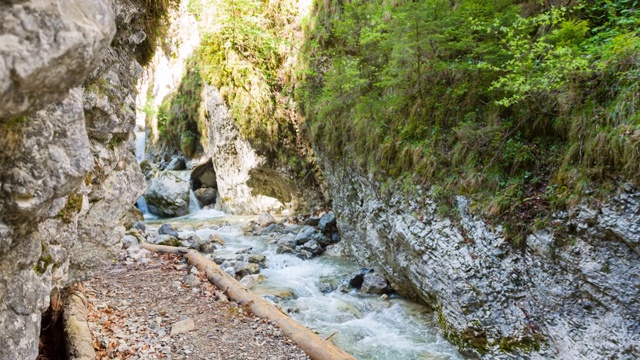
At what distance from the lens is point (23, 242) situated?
258cm

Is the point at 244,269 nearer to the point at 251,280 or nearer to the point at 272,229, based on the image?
the point at 251,280

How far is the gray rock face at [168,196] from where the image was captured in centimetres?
1962

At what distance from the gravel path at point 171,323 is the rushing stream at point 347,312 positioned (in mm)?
1468

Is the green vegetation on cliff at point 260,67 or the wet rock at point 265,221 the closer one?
the wet rock at point 265,221

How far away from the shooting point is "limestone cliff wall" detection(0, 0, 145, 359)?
167cm

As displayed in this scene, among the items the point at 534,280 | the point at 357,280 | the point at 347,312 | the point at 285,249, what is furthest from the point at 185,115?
the point at 534,280

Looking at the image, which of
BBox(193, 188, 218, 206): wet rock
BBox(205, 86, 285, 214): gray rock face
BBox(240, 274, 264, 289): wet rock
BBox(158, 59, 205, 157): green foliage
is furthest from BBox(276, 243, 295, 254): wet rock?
BBox(158, 59, 205, 157): green foliage

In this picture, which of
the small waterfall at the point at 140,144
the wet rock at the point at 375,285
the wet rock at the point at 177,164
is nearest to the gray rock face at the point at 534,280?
the wet rock at the point at 375,285

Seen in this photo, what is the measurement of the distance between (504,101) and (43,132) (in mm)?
5364

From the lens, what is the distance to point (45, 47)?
1.69m

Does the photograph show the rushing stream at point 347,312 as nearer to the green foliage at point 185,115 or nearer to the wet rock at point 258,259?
the wet rock at point 258,259

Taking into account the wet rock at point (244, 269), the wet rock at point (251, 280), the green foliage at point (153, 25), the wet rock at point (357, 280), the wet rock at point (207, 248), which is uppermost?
the green foliage at point (153, 25)

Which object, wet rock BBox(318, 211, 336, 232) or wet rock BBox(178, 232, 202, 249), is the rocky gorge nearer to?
wet rock BBox(178, 232, 202, 249)

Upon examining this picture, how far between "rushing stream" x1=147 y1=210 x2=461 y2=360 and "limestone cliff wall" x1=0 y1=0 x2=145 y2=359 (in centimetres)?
475
